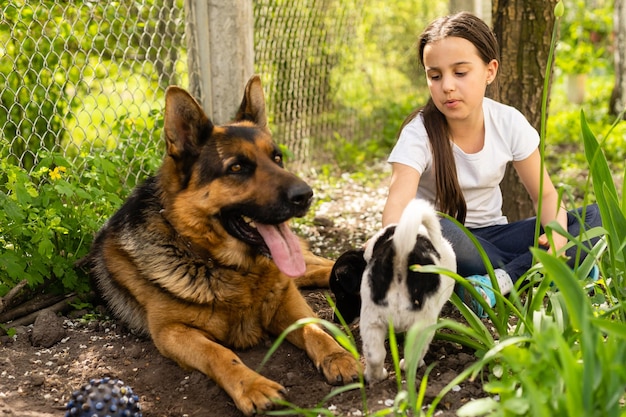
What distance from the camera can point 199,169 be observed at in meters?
3.21

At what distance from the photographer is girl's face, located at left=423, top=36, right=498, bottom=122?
11.1 feet

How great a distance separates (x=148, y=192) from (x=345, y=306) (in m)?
1.09

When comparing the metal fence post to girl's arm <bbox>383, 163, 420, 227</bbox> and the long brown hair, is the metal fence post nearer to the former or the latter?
the long brown hair

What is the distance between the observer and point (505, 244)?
3809mm

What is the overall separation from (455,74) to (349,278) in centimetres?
114

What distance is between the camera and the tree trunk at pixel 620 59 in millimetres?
9180

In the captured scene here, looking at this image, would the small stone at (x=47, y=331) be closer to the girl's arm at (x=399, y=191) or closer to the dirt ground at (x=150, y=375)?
the dirt ground at (x=150, y=375)

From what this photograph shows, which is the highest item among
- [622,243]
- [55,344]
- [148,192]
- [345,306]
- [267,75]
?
[267,75]

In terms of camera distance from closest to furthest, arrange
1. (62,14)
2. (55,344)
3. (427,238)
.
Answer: (427,238)
(55,344)
(62,14)

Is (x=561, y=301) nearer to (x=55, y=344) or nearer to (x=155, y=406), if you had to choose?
(x=155, y=406)

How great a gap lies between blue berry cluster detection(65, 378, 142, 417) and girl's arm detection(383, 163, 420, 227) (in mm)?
1357

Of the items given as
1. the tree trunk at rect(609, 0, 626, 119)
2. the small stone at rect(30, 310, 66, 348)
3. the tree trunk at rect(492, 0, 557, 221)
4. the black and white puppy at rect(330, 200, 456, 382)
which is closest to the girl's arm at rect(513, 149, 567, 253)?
the tree trunk at rect(492, 0, 557, 221)

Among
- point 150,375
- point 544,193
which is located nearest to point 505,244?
point 544,193

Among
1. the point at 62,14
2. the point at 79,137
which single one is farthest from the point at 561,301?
the point at 79,137
